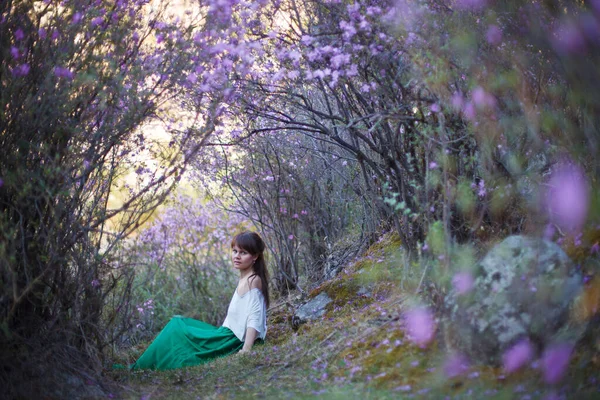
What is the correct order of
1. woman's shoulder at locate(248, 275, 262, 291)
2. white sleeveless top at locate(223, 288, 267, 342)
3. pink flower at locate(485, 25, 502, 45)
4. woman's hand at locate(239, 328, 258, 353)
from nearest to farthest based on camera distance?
pink flower at locate(485, 25, 502, 45) → woman's hand at locate(239, 328, 258, 353) → white sleeveless top at locate(223, 288, 267, 342) → woman's shoulder at locate(248, 275, 262, 291)

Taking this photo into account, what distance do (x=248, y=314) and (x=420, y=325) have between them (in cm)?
199

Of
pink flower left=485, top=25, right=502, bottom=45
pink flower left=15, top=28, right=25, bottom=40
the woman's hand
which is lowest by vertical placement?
the woman's hand

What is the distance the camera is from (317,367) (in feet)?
13.2

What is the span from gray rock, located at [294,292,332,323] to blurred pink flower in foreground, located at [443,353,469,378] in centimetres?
206

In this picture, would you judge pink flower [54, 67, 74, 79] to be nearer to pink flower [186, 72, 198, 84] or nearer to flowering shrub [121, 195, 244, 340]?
pink flower [186, 72, 198, 84]

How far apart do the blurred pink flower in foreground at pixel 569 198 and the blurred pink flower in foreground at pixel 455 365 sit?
106 centimetres

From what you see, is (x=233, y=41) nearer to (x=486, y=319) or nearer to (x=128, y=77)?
(x=128, y=77)

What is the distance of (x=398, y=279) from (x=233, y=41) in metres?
2.17

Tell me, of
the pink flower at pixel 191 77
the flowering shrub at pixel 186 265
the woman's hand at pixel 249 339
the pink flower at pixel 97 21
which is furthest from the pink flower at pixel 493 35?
the flowering shrub at pixel 186 265

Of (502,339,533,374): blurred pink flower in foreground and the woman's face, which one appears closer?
(502,339,533,374): blurred pink flower in foreground

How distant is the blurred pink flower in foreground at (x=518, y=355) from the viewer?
125 inches

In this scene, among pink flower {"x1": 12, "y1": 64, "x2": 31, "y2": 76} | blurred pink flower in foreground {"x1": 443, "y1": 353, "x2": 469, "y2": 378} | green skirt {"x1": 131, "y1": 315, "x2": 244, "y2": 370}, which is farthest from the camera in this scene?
green skirt {"x1": 131, "y1": 315, "x2": 244, "y2": 370}

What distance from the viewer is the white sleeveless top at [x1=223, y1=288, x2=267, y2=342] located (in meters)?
5.34

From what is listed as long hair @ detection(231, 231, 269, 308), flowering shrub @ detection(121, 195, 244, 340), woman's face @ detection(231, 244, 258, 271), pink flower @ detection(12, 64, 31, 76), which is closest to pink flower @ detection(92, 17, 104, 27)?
pink flower @ detection(12, 64, 31, 76)
